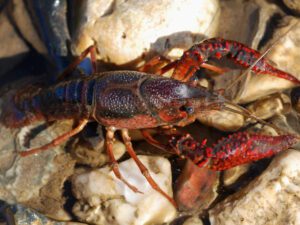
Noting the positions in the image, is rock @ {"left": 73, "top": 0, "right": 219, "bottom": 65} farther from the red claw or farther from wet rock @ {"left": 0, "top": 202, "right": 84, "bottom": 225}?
wet rock @ {"left": 0, "top": 202, "right": 84, "bottom": 225}

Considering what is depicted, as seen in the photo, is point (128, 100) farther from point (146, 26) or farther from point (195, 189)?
point (195, 189)

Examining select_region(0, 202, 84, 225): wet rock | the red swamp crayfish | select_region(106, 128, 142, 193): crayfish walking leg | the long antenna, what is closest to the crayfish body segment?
the red swamp crayfish

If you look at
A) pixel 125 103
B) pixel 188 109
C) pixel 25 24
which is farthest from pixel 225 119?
pixel 25 24

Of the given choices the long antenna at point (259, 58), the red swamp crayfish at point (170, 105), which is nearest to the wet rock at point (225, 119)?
the red swamp crayfish at point (170, 105)

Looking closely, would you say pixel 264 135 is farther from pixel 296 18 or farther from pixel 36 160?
pixel 36 160

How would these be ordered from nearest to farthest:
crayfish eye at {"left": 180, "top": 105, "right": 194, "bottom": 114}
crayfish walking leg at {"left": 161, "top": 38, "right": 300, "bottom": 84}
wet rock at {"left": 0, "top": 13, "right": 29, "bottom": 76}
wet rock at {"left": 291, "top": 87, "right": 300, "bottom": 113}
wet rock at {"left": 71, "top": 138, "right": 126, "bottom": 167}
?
Result: 1. crayfish eye at {"left": 180, "top": 105, "right": 194, "bottom": 114}
2. crayfish walking leg at {"left": 161, "top": 38, "right": 300, "bottom": 84}
3. wet rock at {"left": 291, "top": 87, "right": 300, "bottom": 113}
4. wet rock at {"left": 71, "top": 138, "right": 126, "bottom": 167}
5. wet rock at {"left": 0, "top": 13, "right": 29, "bottom": 76}

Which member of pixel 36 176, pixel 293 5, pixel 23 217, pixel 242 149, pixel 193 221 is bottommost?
pixel 193 221

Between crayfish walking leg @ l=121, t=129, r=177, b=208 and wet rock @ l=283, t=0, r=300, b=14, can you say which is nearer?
crayfish walking leg @ l=121, t=129, r=177, b=208
